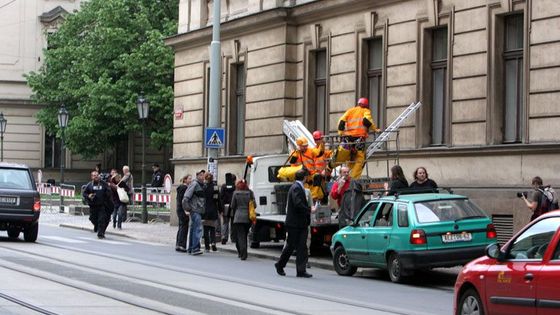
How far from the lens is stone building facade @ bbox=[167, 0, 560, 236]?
906 inches

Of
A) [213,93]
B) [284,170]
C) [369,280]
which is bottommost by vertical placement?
[369,280]

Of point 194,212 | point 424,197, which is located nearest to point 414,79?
point 194,212

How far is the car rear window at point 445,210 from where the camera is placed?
728 inches

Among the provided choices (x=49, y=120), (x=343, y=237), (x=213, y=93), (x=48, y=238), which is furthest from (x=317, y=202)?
(x=49, y=120)

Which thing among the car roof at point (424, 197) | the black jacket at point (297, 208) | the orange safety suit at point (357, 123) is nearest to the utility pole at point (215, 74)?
the orange safety suit at point (357, 123)

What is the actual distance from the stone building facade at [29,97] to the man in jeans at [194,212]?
40.9 meters

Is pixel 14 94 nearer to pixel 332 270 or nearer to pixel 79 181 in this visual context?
pixel 79 181

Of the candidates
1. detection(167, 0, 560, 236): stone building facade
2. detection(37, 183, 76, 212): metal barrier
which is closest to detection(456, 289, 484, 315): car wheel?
detection(167, 0, 560, 236): stone building facade

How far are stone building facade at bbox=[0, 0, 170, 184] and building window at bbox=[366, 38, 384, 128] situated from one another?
38139 mm

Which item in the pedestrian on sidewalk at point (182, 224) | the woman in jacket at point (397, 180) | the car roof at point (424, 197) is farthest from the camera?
the pedestrian on sidewalk at point (182, 224)

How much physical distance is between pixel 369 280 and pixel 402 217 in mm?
1564

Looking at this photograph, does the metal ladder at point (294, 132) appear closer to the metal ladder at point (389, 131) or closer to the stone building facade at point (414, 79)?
the stone building facade at point (414, 79)

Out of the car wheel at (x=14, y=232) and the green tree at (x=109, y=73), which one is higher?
the green tree at (x=109, y=73)

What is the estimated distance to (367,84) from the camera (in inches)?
1140
